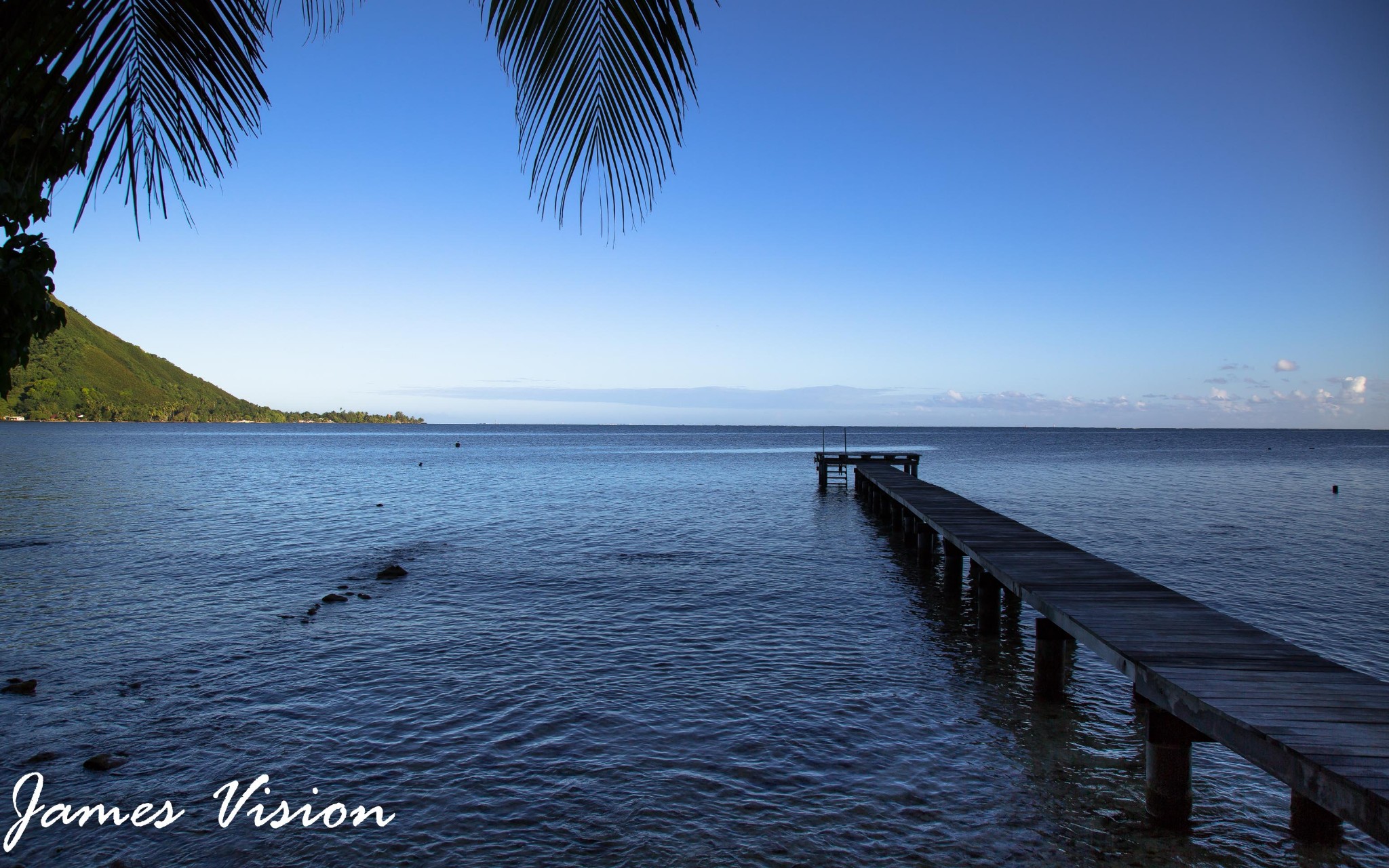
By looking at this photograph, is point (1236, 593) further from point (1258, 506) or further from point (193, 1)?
point (1258, 506)

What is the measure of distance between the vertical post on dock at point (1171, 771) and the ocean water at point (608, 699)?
7.5 inches

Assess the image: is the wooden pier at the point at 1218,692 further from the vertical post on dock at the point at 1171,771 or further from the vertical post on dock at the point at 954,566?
the vertical post on dock at the point at 954,566

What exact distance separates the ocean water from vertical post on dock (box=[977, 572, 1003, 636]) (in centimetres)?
29

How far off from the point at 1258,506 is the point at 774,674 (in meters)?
32.3

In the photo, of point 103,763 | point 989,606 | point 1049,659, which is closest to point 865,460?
point 989,606

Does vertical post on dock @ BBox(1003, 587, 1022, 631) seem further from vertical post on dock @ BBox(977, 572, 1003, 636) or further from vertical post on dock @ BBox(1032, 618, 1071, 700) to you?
vertical post on dock @ BBox(1032, 618, 1071, 700)

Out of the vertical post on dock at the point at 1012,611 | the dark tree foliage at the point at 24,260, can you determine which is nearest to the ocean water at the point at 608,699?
the vertical post on dock at the point at 1012,611

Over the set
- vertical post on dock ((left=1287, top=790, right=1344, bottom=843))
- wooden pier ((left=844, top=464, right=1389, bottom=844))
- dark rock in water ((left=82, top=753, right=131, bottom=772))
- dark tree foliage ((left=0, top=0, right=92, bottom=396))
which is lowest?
dark rock in water ((left=82, top=753, right=131, bottom=772))

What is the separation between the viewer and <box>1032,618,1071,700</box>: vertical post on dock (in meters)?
9.52

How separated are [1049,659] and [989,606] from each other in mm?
3403

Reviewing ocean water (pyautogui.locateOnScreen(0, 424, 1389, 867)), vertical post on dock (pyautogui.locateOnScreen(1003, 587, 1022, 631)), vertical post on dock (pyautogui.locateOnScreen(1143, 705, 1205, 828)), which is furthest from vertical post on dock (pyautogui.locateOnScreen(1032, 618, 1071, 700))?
vertical post on dock (pyautogui.locateOnScreen(1003, 587, 1022, 631))

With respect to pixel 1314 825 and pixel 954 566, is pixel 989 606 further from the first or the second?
pixel 1314 825

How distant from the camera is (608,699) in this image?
969cm

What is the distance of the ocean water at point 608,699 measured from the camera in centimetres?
650
